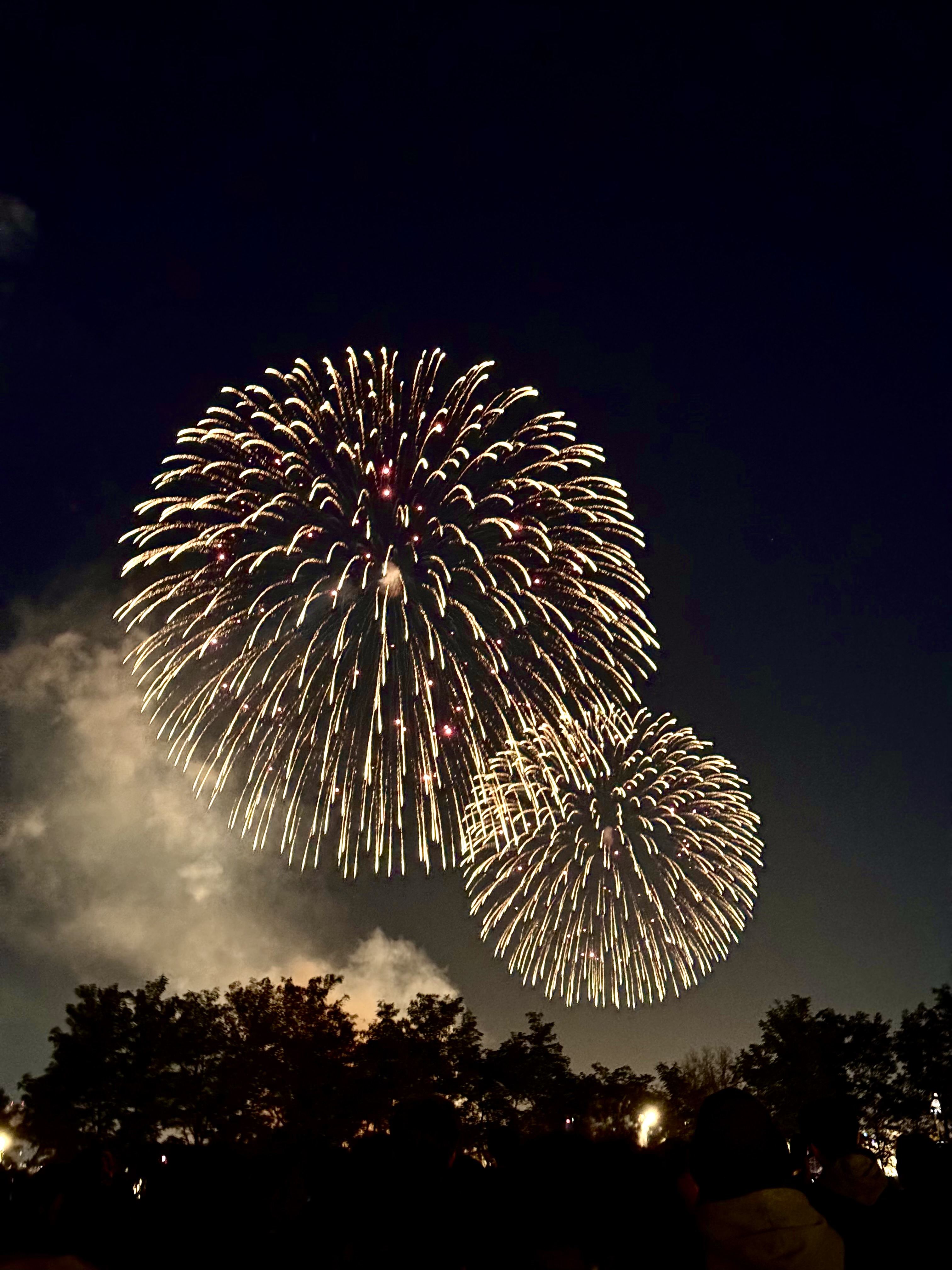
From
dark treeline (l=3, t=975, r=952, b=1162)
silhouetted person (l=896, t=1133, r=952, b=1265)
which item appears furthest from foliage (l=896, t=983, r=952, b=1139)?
silhouetted person (l=896, t=1133, r=952, b=1265)

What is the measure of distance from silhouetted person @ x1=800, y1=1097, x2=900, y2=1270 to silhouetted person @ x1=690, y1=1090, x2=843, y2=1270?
1.86 m

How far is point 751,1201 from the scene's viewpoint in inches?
151

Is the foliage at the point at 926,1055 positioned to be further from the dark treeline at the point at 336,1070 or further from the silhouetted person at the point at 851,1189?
the silhouetted person at the point at 851,1189

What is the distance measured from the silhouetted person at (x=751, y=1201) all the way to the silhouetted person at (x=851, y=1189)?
186cm

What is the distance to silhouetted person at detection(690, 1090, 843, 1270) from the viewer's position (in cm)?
379

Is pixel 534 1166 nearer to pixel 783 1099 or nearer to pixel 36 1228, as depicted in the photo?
pixel 36 1228

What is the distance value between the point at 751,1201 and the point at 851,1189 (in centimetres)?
248

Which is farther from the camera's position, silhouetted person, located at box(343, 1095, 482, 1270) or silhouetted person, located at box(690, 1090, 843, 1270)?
silhouetted person, located at box(343, 1095, 482, 1270)

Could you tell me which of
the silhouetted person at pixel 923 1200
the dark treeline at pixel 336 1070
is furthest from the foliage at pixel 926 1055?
the silhouetted person at pixel 923 1200

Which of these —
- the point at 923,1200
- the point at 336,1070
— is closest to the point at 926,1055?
the point at 336,1070

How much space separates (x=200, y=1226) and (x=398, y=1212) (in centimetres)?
96

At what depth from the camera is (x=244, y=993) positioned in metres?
54.0

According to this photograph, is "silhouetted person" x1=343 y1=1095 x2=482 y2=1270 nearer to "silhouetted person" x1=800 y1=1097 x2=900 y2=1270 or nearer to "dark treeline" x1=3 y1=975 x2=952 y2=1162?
"silhouetted person" x1=800 y1=1097 x2=900 y2=1270

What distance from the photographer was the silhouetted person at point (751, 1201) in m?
3.79
